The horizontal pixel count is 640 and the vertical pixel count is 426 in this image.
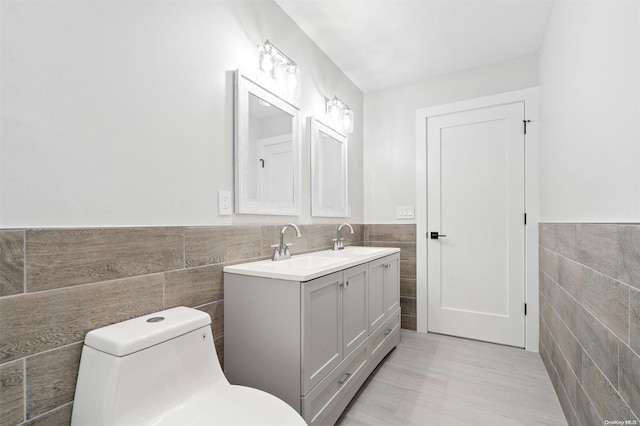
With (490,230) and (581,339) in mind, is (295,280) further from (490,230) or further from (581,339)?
(490,230)

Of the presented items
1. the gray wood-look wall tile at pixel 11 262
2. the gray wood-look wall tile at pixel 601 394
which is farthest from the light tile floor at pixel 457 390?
the gray wood-look wall tile at pixel 11 262

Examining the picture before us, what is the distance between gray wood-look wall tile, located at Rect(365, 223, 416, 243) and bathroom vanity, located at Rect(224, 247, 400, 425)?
4.27ft

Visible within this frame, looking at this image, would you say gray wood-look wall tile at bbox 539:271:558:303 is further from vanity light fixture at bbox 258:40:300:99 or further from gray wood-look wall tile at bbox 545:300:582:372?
vanity light fixture at bbox 258:40:300:99

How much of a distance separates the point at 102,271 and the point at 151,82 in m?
0.77

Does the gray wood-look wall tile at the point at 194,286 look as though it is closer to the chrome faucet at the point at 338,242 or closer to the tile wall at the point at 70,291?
Result: the tile wall at the point at 70,291

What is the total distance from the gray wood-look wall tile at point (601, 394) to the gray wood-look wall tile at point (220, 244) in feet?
5.17

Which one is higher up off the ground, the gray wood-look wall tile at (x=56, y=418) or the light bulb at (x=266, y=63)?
the light bulb at (x=266, y=63)

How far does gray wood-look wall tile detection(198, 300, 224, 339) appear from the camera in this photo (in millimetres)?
1418

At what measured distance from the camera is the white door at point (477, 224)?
247 cm

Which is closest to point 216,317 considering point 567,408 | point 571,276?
point 571,276

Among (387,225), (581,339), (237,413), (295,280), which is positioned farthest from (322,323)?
(387,225)

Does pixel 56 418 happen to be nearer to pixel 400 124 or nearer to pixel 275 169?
pixel 275 169

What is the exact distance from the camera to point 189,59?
4.44 ft

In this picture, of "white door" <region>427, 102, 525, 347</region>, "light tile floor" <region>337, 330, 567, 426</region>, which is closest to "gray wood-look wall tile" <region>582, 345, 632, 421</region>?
"light tile floor" <region>337, 330, 567, 426</region>
